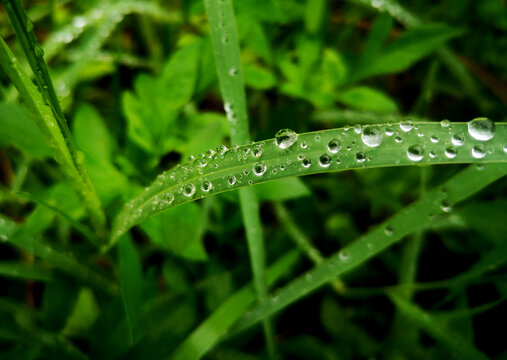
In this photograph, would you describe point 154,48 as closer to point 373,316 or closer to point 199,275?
point 199,275

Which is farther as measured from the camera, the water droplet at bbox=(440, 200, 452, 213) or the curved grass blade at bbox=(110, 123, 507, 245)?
the water droplet at bbox=(440, 200, 452, 213)

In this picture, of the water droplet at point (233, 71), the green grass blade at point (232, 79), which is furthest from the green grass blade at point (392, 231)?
the water droplet at point (233, 71)

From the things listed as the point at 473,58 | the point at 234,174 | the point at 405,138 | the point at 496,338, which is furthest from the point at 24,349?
the point at 473,58

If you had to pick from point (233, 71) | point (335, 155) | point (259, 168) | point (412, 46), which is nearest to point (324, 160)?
point (335, 155)

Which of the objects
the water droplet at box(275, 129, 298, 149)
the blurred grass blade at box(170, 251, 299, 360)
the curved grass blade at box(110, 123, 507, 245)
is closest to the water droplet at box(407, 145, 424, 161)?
the curved grass blade at box(110, 123, 507, 245)

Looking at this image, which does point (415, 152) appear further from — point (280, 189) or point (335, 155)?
point (280, 189)

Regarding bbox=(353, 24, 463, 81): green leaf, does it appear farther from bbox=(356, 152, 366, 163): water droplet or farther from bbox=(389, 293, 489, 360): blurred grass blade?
bbox=(389, 293, 489, 360): blurred grass blade

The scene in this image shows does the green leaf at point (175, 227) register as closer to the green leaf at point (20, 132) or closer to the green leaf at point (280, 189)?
the green leaf at point (280, 189)

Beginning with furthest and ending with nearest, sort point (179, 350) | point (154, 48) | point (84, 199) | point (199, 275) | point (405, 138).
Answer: point (154, 48), point (199, 275), point (179, 350), point (84, 199), point (405, 138)
